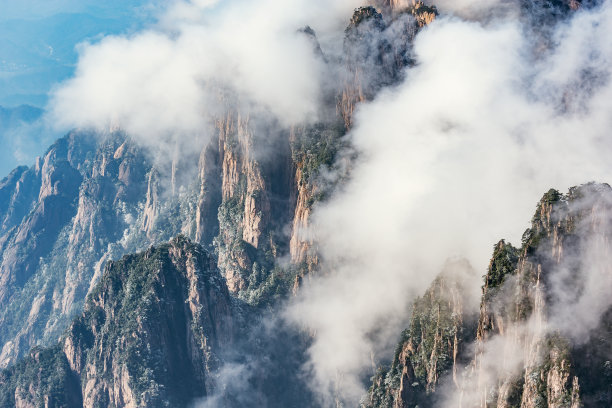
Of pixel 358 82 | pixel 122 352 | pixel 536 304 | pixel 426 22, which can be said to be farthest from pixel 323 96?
pixel 536 304

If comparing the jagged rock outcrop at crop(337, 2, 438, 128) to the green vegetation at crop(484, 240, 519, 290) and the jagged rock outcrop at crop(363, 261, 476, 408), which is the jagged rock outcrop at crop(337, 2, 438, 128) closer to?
the jagged rock outcrop at crop(363, 261, 476, 408)

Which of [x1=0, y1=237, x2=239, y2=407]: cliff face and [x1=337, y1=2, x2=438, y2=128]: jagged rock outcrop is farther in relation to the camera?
[x1=337, y1=2, x2=438, y2=128]: jagged rock outcrop

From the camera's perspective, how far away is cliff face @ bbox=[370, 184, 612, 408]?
7625 cm

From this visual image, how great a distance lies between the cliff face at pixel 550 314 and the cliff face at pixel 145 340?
→ 64.8m

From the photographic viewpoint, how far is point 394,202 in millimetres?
148250

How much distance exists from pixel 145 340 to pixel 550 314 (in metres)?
84.8

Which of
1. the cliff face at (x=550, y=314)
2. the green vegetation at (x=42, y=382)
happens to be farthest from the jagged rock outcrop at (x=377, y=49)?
the green vegetation at (x=42, y=382)

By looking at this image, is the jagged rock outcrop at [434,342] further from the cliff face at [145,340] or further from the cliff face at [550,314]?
the cliff face at [145,340]

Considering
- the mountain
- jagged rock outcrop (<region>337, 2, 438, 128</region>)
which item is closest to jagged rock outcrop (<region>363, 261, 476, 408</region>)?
the mountain

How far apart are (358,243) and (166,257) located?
133 feet

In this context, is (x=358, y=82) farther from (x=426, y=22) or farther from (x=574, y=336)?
(x=574, y=336)

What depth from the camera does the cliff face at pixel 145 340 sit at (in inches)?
5418

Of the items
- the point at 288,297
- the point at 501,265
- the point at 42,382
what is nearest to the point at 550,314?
the point at 501,265

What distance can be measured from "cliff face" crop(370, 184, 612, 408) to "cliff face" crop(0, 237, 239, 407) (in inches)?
2552
